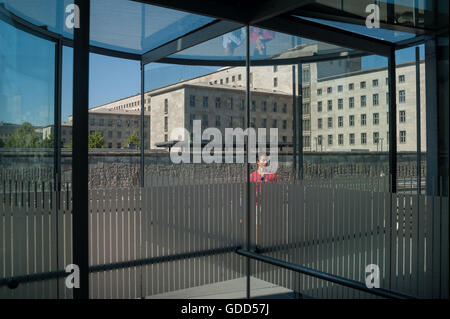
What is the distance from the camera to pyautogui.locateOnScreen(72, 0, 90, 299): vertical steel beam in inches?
140

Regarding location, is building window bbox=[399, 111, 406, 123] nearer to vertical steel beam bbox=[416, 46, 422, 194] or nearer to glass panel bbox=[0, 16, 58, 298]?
vertical steel beam bbox=[416, 46, 422, 194]

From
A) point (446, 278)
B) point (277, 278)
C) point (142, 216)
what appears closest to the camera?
point (446, 278)

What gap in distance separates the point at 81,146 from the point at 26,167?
547 mm

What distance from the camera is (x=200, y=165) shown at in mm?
5566

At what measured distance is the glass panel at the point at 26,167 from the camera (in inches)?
137

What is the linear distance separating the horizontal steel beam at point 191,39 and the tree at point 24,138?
247 centimetres

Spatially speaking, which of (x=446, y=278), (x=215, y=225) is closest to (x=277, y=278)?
(x=215, y=225)

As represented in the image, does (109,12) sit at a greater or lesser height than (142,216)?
greater

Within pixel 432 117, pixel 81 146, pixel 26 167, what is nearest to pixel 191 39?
pixel 81 146

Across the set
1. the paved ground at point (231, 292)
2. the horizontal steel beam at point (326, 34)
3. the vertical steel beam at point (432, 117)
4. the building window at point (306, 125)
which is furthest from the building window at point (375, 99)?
the paved ground at point (231, 292)

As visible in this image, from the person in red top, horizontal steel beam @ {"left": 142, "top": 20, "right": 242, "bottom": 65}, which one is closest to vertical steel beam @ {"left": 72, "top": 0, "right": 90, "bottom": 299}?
horizontal steel beam @ {"left": 142, "top": 20, "right": 242, "bottom": 65}

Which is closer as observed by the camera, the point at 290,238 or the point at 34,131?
the point at 34,131
